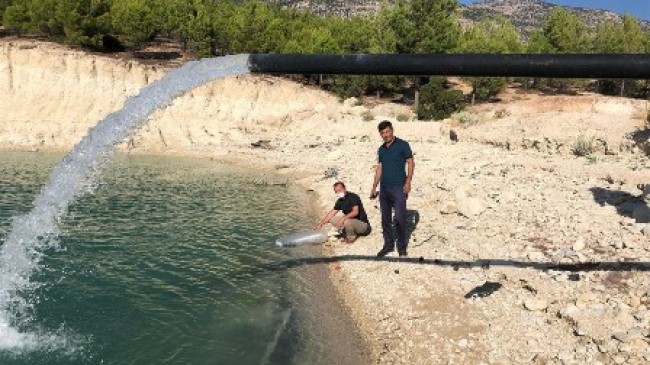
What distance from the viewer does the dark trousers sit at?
1028 centimetres

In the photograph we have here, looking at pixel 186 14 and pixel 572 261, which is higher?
pixel 186 14

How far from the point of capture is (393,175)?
10.2m

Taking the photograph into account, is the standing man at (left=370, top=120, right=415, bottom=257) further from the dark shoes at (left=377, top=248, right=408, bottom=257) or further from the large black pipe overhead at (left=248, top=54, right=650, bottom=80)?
the large black pipe overhead at (left=248, top=54, right=650, bottom=80)

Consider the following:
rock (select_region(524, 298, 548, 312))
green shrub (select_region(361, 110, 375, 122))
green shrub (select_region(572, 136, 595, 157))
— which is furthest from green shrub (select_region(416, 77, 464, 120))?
rock (select_region(524, 298, 548, 312))

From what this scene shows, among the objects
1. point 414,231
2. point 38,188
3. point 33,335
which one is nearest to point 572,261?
point 414,231

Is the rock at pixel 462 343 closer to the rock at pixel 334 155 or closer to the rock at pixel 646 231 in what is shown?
the rock at pixel 646 231

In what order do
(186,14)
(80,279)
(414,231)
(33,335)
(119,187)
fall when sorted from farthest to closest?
(186,14), (119,187), (414,231), (80,279), (33,335)

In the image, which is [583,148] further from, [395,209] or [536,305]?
[536,305]

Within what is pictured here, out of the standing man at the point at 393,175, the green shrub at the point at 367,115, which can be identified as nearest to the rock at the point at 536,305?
the standing man at the point at 393,175

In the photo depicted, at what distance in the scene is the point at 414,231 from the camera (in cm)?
1284

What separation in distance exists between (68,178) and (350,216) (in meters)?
6.64

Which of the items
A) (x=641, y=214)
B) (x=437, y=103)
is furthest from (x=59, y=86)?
(x=641, y=214)

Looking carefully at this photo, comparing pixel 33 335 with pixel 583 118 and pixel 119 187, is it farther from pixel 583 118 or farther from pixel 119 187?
pixel 583 118

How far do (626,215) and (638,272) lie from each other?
11.0 feet
